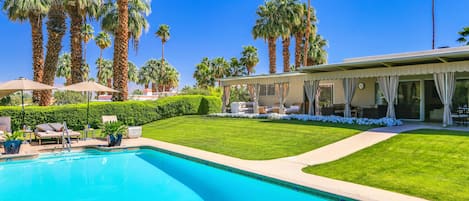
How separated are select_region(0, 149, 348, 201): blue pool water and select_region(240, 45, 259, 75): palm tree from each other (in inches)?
1270

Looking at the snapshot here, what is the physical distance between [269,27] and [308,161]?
913 inches

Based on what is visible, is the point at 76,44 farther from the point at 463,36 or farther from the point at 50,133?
the point at 463,36

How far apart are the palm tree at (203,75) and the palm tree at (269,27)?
14.7 m

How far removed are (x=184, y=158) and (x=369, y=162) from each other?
532cm

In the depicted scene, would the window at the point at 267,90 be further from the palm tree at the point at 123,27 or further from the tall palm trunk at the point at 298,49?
the palm tree at the point at 123,27

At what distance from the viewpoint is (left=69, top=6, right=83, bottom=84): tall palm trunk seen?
21.0 metres

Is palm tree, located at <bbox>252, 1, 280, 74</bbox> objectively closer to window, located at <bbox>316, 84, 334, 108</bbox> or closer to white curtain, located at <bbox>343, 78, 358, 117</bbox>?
window, located at <bbox>316, 84, 334, 108</bbox>

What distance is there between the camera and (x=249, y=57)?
1687 inches

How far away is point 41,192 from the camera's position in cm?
773

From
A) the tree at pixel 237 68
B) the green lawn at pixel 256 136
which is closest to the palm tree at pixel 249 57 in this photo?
the tree at pixel 237 68

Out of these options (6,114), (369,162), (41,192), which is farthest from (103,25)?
(369,162)

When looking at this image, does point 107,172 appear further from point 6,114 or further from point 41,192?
point 6,114

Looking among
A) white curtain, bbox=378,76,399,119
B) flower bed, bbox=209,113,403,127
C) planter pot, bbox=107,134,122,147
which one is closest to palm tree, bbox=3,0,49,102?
planter pot, bbox=107,134,122,147

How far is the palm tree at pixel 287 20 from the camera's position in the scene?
1208 inches
